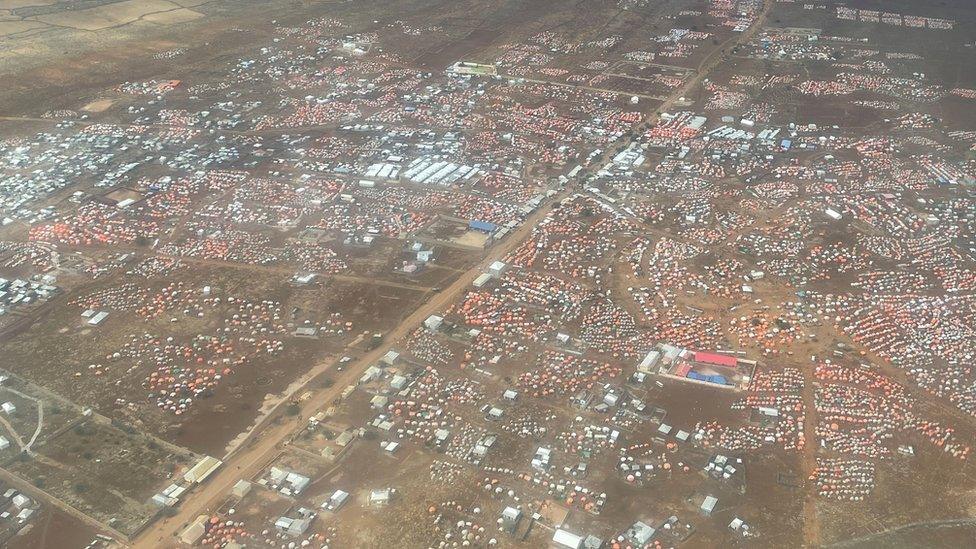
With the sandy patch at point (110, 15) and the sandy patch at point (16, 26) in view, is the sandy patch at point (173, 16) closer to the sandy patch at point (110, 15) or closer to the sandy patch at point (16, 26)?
the sandy patch at point (110, 15)

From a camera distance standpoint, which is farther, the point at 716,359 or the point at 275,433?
the point at 716,359

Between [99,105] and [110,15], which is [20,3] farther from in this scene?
[99,105]

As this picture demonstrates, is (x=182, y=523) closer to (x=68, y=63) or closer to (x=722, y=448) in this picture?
(x=722, y=448)

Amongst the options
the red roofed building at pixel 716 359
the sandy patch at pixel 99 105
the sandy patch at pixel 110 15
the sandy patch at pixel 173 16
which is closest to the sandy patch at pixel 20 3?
the sandy patch at pixel 110 15

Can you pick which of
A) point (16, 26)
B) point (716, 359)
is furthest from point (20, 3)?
point (716, 359)

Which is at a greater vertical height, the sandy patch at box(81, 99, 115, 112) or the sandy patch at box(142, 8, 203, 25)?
the sandy patch at box(142, 8, 203, 25)

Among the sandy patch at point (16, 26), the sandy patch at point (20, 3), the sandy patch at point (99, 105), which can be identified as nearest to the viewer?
the sandy patch at point (99, 105)

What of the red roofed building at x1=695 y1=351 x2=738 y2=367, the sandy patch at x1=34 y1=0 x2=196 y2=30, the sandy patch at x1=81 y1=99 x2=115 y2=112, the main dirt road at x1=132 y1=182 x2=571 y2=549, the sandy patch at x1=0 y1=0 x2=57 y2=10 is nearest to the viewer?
the main dirt road at x1=132 y1=182 x2=571 y2=549

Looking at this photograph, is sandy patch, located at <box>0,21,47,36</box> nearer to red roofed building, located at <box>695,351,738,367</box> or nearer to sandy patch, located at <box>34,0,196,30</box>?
sandy patch, located at <box>34,0,196,30</box>

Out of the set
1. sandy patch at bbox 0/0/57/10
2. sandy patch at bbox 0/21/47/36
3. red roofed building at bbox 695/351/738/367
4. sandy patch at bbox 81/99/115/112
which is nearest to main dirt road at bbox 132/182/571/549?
red roofed building at bbox 695/351/738/367
